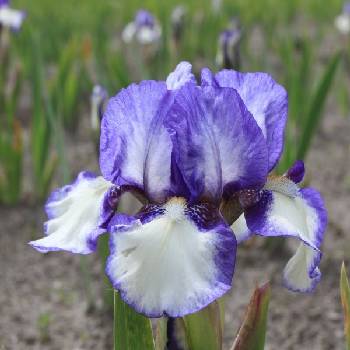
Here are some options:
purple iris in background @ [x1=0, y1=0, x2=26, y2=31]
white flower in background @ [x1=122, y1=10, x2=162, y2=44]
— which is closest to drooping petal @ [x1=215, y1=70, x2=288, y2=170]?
purple iris in background @ [x1=0, y1=0, x2=26, y2=31]

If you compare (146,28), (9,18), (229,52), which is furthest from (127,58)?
(229,52)

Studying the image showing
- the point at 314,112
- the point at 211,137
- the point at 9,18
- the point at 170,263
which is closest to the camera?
the point at 170,263

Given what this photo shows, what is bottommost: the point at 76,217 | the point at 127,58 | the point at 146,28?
the point at 127,58

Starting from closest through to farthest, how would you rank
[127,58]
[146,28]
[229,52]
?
[229,52] < [146,28] < [127,58]

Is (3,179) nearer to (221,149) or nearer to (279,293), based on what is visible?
(279,293)

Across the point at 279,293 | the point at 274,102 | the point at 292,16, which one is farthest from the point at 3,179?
the point at 292,16

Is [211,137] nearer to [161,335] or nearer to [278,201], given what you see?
[278,201]

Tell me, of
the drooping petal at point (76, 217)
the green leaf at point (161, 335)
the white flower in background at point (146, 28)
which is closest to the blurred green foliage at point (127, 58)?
the white flower in background at point (146, 28)

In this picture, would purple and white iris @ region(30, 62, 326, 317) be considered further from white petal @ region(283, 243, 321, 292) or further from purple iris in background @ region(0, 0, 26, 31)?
purple iris in background @ region(0, 0, 26, 31)
